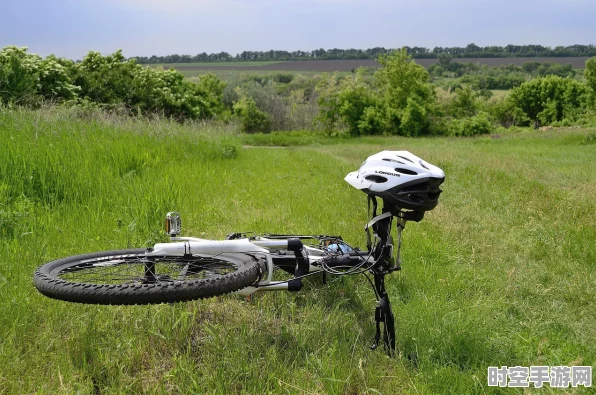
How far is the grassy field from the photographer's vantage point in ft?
8.11

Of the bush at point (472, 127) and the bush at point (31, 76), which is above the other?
the bush at point (31, 76)

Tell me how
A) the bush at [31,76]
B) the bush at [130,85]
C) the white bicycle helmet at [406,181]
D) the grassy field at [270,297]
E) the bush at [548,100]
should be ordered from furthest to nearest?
the bush at [548,100] → the bush at [130,85] → the bush at [31,76] → the white bicycle helmet at [406,181] → the grassy field at [270,297]

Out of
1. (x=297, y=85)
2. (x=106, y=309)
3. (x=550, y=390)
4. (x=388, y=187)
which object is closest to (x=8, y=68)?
(x=106, y=309)

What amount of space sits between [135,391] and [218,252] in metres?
0.93

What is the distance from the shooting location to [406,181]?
2.71m

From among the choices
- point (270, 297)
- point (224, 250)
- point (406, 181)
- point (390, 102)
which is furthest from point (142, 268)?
point (390, 102)

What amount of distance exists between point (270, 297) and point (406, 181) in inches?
53.2

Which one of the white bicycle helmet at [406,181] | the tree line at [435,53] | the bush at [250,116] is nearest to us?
the white bicycle helmet at [406,181]

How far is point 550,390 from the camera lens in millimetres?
2441

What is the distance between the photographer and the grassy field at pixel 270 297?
2473mm

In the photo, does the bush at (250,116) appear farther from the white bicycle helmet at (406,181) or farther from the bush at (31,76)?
the white bicycle helmet at (406,181)

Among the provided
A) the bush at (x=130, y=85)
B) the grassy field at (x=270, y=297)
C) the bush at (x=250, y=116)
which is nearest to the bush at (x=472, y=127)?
the bush at (x=130, y=85)

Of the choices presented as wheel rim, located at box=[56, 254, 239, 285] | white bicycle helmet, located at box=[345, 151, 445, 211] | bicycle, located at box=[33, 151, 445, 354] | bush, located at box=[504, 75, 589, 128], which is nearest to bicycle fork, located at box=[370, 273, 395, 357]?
bicycle, located at box=[33, 151, 445, 354]

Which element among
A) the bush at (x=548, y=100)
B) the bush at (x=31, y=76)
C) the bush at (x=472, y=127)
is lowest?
the bush at (x=472, y=127)
